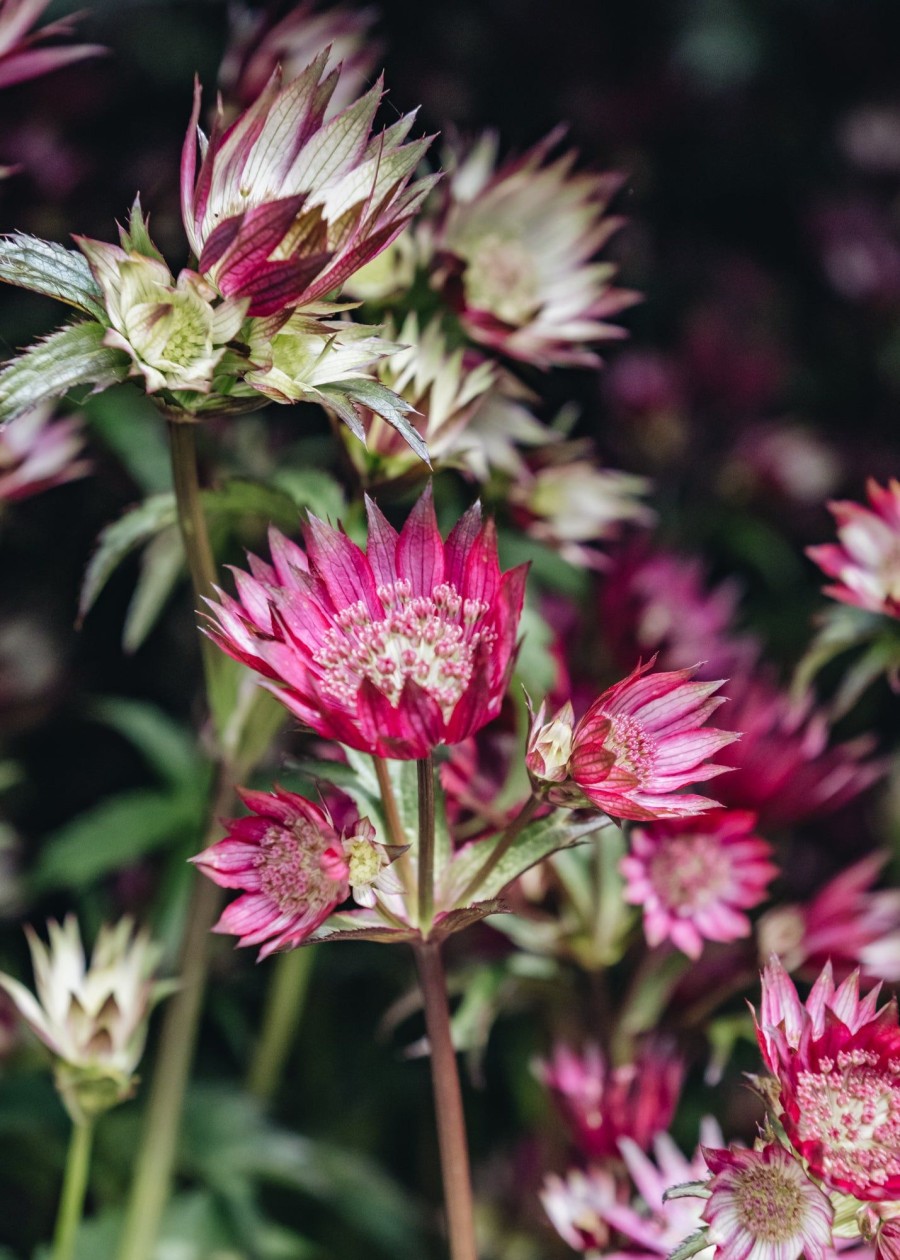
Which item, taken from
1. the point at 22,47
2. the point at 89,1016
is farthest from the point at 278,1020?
the point at 22,47

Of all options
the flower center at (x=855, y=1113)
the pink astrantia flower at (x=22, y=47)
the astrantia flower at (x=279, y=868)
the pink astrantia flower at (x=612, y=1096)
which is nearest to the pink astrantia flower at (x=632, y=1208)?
the pink astrantia flower at (x=612, y=1096)

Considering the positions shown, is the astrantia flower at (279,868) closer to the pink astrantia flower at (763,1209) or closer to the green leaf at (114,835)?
the pink astrantia flower at (763,1209)

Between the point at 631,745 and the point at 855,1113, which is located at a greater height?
the point at 631,745

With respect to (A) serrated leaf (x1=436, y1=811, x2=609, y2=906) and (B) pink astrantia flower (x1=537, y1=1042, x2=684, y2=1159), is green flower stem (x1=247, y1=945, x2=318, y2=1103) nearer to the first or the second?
(B) pink astrantia flower (x1=537, y1=1042, x2=684, y2=1159)

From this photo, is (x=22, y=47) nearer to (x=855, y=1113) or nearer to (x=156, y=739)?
(x=156, y=739)

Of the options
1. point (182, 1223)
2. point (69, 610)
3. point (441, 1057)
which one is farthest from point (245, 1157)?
point (69, 610)

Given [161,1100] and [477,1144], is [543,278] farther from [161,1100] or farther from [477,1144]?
[477,1144]

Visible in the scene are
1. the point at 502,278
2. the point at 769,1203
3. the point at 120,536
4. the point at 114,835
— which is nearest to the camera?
the point at 769,1203
